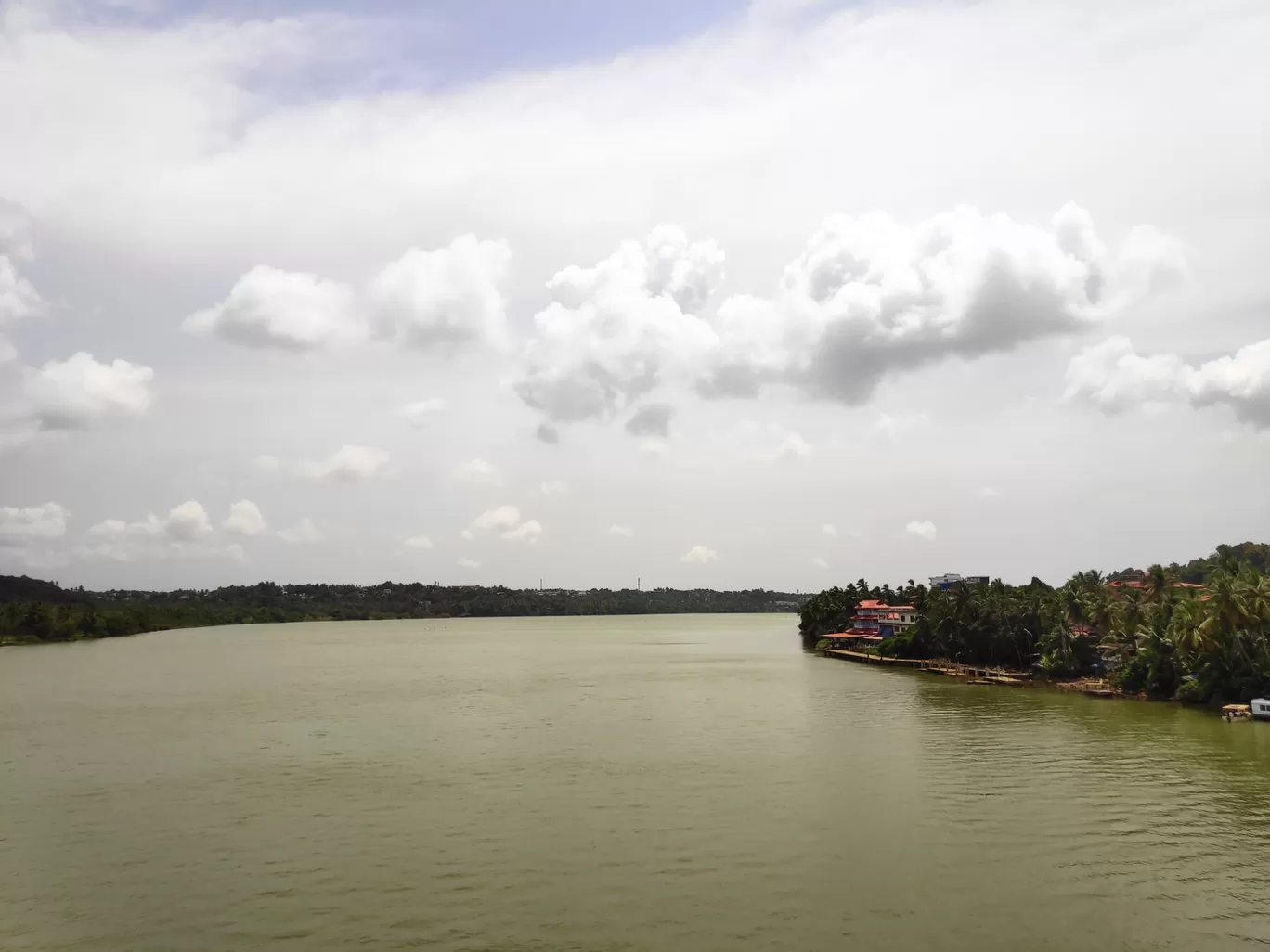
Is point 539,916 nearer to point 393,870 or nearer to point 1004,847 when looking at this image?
point 393,870

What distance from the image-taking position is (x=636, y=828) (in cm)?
3253

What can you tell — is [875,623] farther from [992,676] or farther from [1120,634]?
[1120,634]

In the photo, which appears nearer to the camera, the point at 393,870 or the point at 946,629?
the point at 393,870

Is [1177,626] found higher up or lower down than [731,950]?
higher up

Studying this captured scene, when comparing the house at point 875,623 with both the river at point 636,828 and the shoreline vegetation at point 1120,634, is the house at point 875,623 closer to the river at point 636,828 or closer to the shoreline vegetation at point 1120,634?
the shoreline vegetation at point 1120,634

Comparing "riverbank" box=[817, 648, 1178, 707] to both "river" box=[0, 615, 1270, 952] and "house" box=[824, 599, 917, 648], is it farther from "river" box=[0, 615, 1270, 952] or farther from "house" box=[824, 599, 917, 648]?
"house" box=[824, 599, 917, 648]

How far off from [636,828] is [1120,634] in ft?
193

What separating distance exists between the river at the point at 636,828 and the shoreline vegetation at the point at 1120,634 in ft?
14.1

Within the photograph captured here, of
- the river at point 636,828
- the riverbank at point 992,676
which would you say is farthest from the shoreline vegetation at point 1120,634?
the river at point 636,828

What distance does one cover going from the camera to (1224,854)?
94.6 ft

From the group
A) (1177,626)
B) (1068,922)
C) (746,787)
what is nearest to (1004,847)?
(1068,922)

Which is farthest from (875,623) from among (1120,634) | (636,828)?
(636,828)

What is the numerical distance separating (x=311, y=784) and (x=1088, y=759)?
3807 centimetres

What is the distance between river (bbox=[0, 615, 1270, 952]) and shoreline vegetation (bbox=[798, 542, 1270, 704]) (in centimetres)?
431
